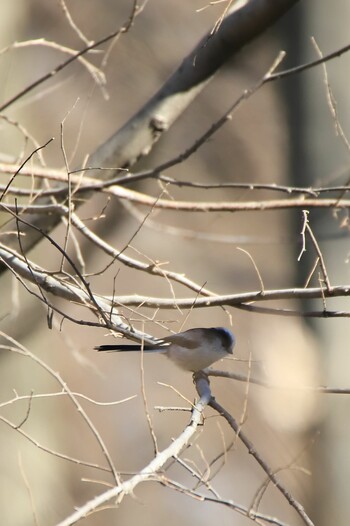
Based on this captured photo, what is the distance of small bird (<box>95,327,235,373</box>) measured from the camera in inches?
88.4

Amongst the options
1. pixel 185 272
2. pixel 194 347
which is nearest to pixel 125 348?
pixel 194 347

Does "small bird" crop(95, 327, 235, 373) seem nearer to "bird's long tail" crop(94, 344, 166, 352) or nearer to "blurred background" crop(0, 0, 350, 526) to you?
"bird's long tail" crop(94, 344, 166, 352)

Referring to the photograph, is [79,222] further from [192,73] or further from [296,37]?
[296,37]

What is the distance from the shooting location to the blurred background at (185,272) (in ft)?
14.2

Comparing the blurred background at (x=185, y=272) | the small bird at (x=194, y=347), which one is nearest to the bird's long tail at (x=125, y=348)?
the small bird at (x=194, y=347)

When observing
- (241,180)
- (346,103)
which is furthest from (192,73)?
(241,180)

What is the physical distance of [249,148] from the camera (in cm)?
610

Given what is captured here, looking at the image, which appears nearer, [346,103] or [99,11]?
[346,103]

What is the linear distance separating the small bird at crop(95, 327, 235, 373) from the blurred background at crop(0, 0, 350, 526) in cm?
180

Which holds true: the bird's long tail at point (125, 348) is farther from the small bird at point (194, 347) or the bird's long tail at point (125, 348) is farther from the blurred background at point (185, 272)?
the blurred background at point (185, 272)

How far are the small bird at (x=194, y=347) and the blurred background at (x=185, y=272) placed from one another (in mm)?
1804

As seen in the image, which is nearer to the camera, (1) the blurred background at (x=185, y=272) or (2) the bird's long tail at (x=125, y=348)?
(2) the bird's long tail at (x=125, y=348)

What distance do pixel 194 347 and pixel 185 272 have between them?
357 centimetres

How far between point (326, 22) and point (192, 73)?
1.98 m
